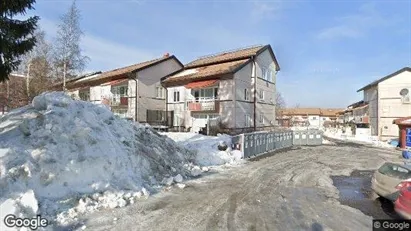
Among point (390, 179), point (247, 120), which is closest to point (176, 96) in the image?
point (247, 120)

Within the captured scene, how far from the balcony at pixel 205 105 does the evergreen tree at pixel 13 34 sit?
77.4 feet

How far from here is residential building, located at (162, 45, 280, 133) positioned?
32438 millimetres

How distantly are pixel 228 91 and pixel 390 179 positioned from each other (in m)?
24.0

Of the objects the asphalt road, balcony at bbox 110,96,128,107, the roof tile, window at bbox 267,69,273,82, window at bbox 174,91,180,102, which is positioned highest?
the roof tile

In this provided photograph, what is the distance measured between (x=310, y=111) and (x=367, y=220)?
110m

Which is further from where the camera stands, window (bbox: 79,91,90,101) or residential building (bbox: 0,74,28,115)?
window (bbox: 79,91,90,101)

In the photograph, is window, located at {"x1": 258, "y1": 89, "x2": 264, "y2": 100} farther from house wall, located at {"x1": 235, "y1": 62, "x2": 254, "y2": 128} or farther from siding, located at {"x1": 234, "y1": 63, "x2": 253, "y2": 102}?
siding, located at {"x1": 234, "y1": 63, "x2": 253, "y2": 102}

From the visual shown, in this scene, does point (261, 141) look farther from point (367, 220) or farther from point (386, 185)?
point (367, 220)

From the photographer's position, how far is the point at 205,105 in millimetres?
33688

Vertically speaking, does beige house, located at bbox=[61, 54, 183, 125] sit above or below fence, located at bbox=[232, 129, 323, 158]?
above

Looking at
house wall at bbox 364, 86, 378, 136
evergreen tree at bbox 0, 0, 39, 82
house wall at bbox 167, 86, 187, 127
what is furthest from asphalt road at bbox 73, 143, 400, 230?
house wall at bbox 364, 86, 378, 136

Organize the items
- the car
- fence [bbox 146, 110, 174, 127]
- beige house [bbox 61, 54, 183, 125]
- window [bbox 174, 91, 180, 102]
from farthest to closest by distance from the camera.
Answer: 1. window [bbox 174, 91, 180, 102]
2. fence [bbox 146, 110, 174, 127]
3. beige house [bbox 61, 54, 183, 125]
4. the car

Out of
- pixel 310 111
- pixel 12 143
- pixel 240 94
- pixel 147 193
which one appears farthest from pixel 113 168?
pixel 310 111

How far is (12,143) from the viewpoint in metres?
9.64
